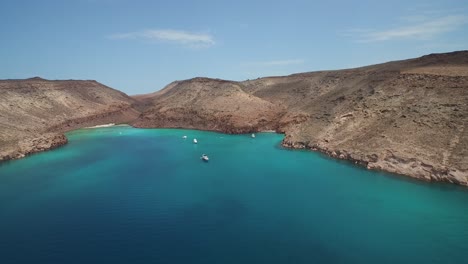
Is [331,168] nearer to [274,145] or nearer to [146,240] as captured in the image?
[274,145]

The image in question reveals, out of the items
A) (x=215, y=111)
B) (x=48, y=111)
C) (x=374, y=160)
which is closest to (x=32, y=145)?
(x=48, y=111)

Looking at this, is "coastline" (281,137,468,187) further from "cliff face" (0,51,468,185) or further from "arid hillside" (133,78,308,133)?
"arid hillside" (133,78,308,133)

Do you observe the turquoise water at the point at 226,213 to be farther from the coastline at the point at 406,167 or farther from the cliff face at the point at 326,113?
the cliff face at the point at 326,113

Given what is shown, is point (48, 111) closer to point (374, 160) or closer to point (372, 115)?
point (372, 115)

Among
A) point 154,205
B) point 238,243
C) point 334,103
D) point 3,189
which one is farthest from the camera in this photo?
point 334,103

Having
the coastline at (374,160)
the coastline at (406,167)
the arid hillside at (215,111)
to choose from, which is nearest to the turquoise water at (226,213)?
the coastline at (406,167)

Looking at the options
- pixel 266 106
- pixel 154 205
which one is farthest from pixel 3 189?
pixel 266 106
